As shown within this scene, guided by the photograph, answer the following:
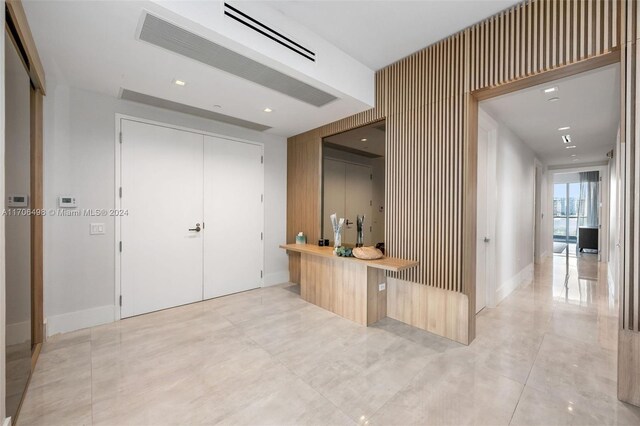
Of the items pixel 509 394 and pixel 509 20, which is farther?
pixel 509 20

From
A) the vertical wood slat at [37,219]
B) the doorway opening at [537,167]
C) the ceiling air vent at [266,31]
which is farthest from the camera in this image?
the doorway opening at [537,167]

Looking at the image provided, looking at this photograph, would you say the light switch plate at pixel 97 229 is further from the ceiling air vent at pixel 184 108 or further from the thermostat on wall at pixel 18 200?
the ceiling air vent at pixel 184 108

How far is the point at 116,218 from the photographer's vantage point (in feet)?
11.0

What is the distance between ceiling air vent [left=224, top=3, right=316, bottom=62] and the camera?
218 cm

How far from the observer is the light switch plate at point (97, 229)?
3.20 metres

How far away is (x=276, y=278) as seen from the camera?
498 cm

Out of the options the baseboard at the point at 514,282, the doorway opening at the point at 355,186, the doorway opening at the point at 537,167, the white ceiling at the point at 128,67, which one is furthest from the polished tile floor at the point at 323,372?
the white ceiling at the point at 128,67

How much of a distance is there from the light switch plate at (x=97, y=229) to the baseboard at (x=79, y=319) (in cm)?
86

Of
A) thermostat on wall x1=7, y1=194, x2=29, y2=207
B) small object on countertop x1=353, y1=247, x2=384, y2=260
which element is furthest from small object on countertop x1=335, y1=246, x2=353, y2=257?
thermostat on wall x1=7, y1=194, x2=29, y2=207

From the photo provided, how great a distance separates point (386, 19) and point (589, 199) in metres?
10.4

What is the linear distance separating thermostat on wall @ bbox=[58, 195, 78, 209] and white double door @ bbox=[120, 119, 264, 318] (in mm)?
448

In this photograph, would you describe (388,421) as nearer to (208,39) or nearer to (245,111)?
(208,39)

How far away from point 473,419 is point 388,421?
0.54m

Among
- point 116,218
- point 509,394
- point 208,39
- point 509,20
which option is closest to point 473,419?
point 509,394
